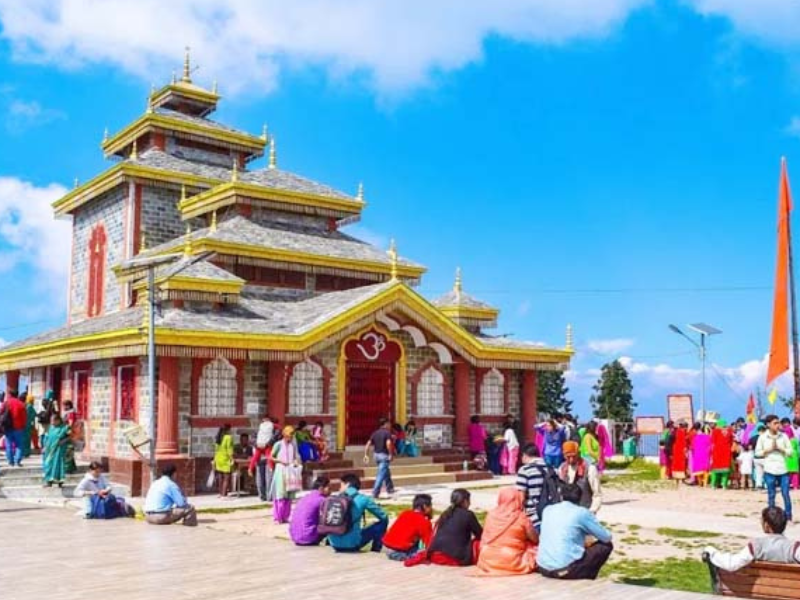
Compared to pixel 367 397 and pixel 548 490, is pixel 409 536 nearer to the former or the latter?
pixel 548 490

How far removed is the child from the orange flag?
4004mm

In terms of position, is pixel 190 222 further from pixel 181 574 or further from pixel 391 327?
pixel 181 574

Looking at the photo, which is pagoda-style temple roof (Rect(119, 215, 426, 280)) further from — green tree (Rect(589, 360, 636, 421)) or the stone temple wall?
green tree (Rect(589, 360, 636, 421))

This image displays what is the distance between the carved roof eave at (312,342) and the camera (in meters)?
19.2

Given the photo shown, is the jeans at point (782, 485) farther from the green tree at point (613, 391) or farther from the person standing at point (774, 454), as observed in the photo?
the green tree at point (613, 391)

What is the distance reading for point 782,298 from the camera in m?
25.2

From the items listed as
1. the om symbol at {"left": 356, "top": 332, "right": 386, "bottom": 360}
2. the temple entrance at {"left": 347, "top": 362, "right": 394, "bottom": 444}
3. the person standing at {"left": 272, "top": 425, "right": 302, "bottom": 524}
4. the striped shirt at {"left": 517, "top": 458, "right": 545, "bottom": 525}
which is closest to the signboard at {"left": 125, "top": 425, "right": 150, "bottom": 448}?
the person standing at {"left": 272, "top": 425, "right": 302, "bottom": 524}

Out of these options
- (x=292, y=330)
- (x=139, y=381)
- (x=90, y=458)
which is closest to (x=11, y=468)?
(x=90, y=458)

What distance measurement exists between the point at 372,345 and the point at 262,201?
5.90 m

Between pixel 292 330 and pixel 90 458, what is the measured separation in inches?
230

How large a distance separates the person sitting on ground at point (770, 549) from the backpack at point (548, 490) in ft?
6.61

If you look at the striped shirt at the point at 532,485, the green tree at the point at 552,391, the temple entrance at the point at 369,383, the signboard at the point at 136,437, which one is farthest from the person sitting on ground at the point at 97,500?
the green tree at the point at 552,391

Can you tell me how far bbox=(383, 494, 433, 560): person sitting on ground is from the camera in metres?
10.5

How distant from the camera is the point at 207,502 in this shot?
1781cm
